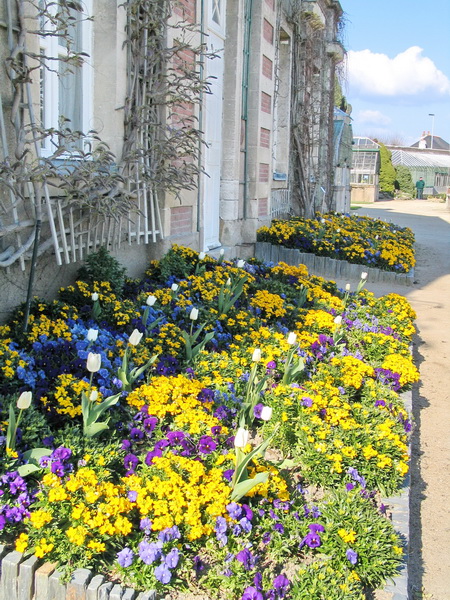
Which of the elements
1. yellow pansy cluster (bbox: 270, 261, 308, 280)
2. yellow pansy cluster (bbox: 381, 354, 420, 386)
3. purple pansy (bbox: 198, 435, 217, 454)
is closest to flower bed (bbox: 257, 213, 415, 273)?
yellow pansy cluster (bbox: 270, 261, 308, 280)

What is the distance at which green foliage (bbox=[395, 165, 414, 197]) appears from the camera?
4459cm

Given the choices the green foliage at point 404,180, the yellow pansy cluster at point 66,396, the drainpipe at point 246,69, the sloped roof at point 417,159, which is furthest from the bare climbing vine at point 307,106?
the sloped roof at point 417,159

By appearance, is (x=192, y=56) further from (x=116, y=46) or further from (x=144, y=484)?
(x=144, y=484)

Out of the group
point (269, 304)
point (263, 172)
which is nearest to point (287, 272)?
point (269, 304)

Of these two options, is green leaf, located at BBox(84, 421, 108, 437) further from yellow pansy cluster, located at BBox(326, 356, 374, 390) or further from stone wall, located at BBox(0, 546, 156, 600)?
yellow pansy cluster, located at BBox(326, 356, 374, 390)

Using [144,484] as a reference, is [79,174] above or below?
above

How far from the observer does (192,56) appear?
269 inches

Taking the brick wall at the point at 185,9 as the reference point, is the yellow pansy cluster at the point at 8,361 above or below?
below

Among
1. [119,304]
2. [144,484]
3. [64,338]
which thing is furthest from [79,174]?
[144,484]

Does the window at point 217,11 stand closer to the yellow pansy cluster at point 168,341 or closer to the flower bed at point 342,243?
the flower bed at point 342,243

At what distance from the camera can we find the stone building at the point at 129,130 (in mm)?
4273

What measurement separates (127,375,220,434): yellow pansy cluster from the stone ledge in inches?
246

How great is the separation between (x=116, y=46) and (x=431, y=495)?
169 inches

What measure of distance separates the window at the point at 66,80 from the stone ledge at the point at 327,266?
4979 millimetres
